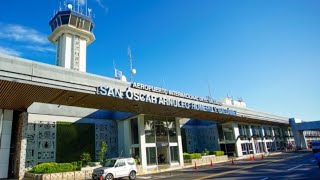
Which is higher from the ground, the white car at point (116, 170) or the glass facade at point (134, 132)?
the glass facade at point (134, 132)

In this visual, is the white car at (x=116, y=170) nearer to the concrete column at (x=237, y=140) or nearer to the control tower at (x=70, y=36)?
the concrete column at (x=237, y=140)

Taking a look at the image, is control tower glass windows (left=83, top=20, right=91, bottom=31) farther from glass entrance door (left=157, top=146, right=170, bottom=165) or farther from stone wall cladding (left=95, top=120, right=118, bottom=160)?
glass entrance door (left=157, top=146, right=170, bottom=165)

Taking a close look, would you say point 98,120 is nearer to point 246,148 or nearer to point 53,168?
point 53,168

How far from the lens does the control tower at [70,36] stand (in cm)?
6038

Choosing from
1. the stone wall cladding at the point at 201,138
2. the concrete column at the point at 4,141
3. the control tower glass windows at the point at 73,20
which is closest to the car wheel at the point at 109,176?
the concrete column at the point at 4,141

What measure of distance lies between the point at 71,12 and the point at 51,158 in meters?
39.9

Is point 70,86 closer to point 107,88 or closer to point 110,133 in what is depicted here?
point 107,88

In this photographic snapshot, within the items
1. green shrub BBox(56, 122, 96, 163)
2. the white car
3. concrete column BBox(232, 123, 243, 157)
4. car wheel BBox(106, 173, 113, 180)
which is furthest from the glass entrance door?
concrete column BBox(232, 123, 243, 157)

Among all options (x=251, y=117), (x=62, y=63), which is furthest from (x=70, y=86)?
(x=62, y=63)

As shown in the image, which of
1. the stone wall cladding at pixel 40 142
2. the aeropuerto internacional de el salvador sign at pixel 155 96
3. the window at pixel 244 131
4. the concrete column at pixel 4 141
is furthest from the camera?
the window at pixel 244 131

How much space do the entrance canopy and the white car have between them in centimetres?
610

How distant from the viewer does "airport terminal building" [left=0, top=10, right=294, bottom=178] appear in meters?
21.3

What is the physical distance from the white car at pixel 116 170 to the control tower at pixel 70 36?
42959 mm

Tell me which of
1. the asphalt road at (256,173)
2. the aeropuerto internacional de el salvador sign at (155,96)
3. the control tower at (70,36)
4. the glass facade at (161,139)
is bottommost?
the asphalt road at (256,173)
